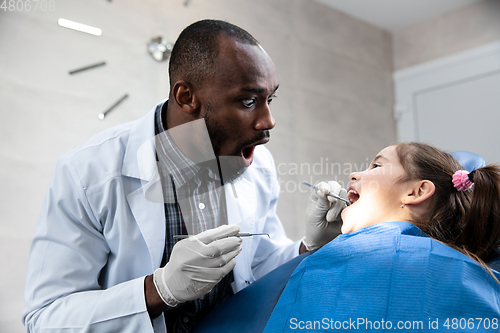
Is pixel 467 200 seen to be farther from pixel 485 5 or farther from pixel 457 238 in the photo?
pixel 485 5

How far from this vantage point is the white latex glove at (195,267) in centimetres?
116

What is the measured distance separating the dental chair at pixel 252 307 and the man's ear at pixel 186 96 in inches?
23.6

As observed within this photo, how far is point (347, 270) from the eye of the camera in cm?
110

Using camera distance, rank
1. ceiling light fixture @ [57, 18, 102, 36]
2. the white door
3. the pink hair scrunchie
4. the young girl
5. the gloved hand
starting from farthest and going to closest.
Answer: the white door, ceiling light fixture @ [57, 18, 102, 36], the gloved hand, the pink hair scrunchie, the young girl

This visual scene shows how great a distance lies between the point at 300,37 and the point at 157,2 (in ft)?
3.73

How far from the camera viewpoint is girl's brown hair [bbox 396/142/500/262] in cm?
121

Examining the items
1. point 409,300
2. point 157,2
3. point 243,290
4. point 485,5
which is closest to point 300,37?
point 157,2

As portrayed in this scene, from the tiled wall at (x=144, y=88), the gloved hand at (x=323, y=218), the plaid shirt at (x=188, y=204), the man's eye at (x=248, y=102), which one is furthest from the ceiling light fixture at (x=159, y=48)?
the gloved hand at (x=323, y=218)

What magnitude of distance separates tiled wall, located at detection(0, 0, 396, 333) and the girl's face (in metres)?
1.41

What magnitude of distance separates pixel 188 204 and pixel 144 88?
44.6 inches

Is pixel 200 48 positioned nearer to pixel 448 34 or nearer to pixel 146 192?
pixel 146 192

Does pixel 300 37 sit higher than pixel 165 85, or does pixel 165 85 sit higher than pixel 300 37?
pixel 300 37

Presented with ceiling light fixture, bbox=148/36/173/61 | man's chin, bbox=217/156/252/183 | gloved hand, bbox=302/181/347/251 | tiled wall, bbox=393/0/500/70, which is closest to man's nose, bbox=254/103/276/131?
man's chin, bbox=217/156/252/183

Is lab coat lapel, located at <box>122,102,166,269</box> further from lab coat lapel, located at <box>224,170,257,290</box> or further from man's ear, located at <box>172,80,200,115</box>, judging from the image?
lab coat lapel, located at <box>224,170,257,290</box>
